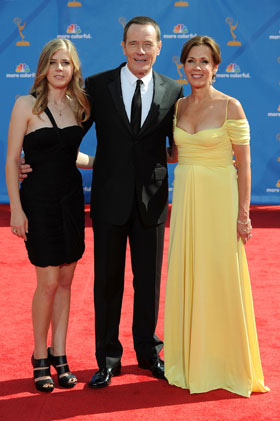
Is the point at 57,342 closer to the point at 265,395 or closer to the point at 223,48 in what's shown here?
the point at 265,395

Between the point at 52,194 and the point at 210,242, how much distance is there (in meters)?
0.80

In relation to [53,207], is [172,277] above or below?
below

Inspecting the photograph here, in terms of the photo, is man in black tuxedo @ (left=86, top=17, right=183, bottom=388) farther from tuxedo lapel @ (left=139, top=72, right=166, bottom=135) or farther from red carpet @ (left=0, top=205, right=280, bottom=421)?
red carpet @ (left=0, top=205, right=280, bottom=421)

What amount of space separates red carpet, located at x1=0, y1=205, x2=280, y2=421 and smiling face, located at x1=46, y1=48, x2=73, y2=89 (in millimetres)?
1484

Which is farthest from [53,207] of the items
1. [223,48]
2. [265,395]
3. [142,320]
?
[223,48]

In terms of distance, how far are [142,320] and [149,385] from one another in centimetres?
34

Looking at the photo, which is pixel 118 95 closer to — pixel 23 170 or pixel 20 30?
pixel 23 170

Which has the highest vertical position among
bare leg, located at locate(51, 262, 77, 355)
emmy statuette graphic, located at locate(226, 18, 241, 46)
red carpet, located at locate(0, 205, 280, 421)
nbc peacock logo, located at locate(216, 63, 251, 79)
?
emmy statuette graphic, located at locate(226, 18, 241, 46)

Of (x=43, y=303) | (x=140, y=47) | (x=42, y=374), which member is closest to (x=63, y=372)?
(x=42, y=374)

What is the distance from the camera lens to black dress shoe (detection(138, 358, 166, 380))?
338 cm

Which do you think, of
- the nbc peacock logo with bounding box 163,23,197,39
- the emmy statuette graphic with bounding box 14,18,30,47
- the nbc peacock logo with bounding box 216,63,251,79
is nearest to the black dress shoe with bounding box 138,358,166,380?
the nbc peacock logo with bounding box 216,63,251,79

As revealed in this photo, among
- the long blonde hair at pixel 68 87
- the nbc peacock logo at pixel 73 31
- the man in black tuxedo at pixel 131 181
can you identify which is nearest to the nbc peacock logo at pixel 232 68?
the nbc peacock logo at pixel 73 31

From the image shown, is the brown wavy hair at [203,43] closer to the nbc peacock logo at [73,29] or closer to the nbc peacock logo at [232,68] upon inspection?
the nbc peacock logo at [232,68]

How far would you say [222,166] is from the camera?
3.16 meters
